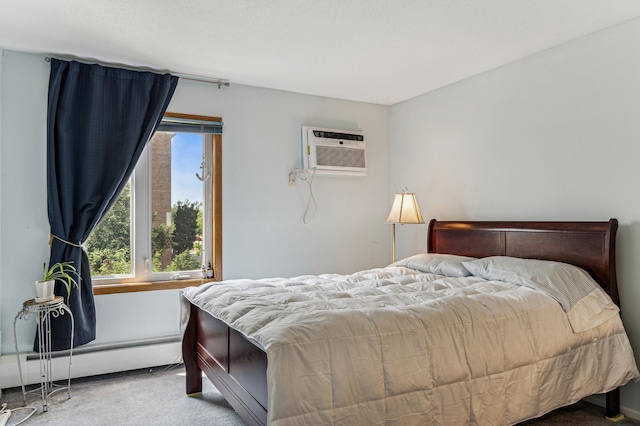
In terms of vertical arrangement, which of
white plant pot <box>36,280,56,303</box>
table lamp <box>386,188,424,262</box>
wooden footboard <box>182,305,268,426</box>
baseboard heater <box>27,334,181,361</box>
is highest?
table lamp <box>386,188,424,262</box>

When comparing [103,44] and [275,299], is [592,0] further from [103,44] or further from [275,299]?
[103,44]

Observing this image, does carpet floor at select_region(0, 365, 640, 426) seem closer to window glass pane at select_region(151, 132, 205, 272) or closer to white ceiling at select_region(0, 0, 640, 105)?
window glass pane at select_region(151, 132, 205, 272)

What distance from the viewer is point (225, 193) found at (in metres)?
3.82

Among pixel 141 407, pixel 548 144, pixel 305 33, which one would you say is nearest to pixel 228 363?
pixel 141 407

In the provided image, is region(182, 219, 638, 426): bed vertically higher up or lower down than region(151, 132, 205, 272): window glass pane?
lower down

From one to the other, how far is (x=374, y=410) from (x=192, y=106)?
114 inches

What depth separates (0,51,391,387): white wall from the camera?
313cm

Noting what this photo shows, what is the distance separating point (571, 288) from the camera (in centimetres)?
251

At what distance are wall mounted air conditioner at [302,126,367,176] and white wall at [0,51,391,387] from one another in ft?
0.33

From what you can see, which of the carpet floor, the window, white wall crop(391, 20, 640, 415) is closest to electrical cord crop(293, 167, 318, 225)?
the window

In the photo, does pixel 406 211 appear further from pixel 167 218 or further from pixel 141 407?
pixel 141 407

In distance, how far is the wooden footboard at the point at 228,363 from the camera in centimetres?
185

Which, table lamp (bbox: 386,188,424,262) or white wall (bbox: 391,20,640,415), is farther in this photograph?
table lamp (bbox: 386,188,424,262)

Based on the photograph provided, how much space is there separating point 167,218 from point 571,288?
9.85 feet
